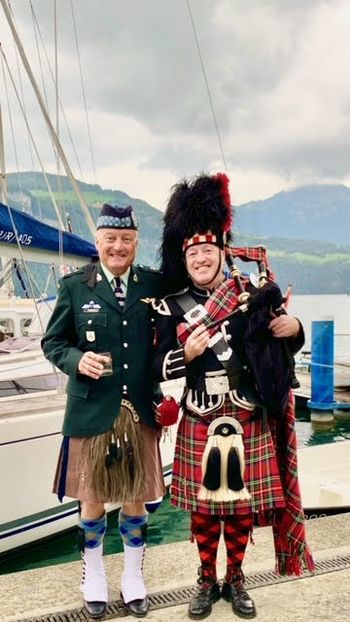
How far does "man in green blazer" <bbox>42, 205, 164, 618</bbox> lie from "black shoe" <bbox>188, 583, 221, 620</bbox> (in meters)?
0.21

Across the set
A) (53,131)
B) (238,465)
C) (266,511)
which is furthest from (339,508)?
(53,131)

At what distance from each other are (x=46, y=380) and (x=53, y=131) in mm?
2325

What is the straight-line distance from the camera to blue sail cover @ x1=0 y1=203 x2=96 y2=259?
4777mm

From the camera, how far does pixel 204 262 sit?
2471 millimetres

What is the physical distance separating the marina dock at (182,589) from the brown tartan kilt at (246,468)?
0.46 meters

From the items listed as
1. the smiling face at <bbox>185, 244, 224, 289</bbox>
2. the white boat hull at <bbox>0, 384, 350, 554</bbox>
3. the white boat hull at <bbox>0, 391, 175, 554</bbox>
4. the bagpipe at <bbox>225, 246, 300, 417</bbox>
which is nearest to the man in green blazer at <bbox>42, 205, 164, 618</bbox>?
the smiling face at <bbox>185, 244, 224, 289</bbox>

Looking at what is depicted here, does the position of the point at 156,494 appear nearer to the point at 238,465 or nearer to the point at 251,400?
the point at 238,465

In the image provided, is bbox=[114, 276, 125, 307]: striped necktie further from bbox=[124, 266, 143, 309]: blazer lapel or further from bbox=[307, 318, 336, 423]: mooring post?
bbox=[307, 318, 336, 423]: mooring post

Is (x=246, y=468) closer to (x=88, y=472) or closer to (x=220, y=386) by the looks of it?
(x=220, y=386)

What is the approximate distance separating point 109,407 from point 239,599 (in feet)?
3.21

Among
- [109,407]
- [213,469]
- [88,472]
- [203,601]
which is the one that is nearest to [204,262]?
[109,407]

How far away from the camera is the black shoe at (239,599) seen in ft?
8.09

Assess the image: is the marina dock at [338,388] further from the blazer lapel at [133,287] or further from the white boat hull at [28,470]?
the blazer lapel at [133,287]

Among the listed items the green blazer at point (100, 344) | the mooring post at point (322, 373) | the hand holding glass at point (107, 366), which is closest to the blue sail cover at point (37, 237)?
the green blazer at point (100, 344)
